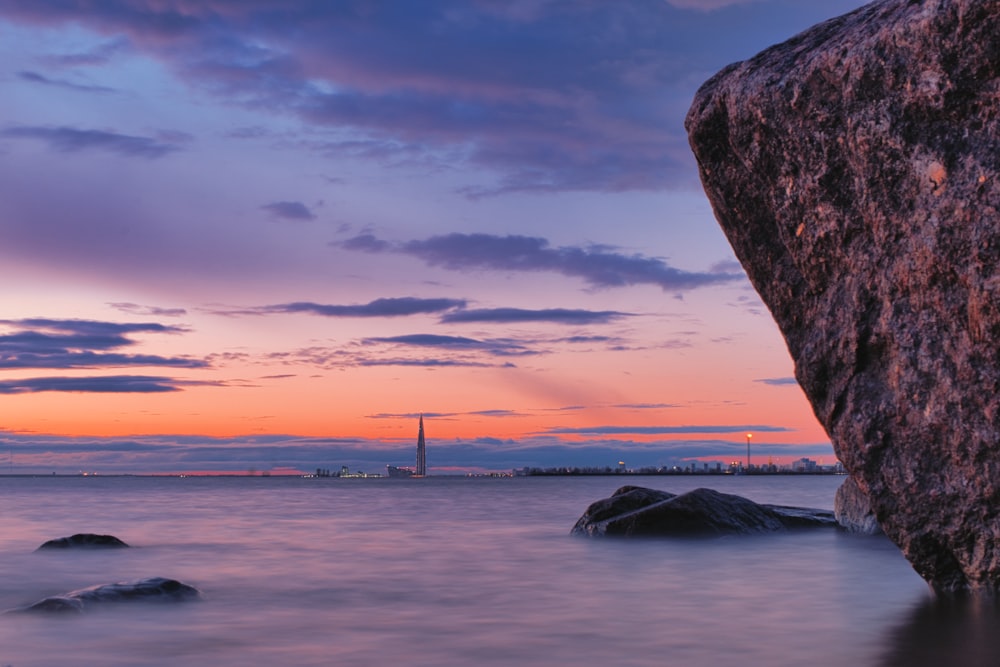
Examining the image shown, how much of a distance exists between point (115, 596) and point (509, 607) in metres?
4.56

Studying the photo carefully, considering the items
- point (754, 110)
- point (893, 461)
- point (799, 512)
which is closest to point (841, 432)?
point (893, 461)

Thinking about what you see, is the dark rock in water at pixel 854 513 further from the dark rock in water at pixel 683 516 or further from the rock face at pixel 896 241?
the rock face at pixel 896 241

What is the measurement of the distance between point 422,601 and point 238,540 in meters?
11.4

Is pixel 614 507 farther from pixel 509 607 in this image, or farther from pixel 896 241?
pixel 896 241

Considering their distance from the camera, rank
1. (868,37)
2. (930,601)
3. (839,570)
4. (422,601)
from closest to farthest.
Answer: (868,37)
(930,601)
(422,601)
(839,570)

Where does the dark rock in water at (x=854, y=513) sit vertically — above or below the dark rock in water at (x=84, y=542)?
above

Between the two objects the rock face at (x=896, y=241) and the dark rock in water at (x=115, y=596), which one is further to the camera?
the dark rock in water at (x=115, y=596)

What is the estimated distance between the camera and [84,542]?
62.7 feet

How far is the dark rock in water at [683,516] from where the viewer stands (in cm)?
1953

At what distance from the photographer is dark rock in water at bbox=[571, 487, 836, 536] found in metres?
19.5

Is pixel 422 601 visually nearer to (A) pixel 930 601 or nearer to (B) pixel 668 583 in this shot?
(B) pixel 668 583

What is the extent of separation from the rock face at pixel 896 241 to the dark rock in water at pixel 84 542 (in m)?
14.6

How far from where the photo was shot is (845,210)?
31.4 ft

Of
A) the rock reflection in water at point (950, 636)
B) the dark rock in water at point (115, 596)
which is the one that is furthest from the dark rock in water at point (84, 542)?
the rock reflection in water at point (950, 636)
